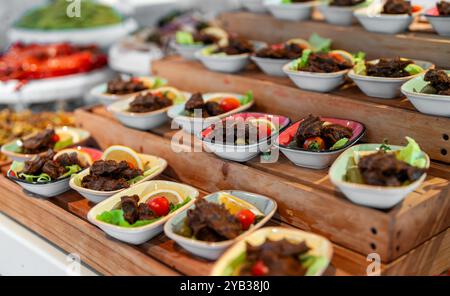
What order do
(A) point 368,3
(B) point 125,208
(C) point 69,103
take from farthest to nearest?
(C) point 69,103
(A) point 368,3
(B) point 125,208

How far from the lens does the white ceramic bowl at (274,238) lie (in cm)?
184

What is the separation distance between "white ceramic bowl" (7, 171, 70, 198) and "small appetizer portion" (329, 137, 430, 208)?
1.33 metres

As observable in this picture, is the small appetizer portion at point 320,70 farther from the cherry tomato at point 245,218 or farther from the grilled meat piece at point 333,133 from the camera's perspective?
the cherry tomato at point 245,218

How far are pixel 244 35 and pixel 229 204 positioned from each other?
174cm

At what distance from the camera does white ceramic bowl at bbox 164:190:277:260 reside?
6.48 feet

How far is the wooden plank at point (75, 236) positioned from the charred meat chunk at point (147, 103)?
0.70 meters

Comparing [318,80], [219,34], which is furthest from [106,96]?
[318,80]

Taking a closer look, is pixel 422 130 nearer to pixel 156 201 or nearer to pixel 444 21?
pixel 444 21

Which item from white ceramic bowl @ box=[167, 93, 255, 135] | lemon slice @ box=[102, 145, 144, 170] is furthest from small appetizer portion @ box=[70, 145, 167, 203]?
white ceramic bowl @ box=[167, 93, 255, 135]

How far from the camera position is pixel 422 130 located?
2.32 meters

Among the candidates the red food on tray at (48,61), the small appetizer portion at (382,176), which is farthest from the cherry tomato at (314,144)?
the red food on tray at (48,61)

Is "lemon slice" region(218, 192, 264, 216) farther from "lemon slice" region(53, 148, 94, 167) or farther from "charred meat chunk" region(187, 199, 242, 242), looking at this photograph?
"lemon slice" region(53, 148, 94, 167)

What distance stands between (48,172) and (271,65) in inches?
50.5
